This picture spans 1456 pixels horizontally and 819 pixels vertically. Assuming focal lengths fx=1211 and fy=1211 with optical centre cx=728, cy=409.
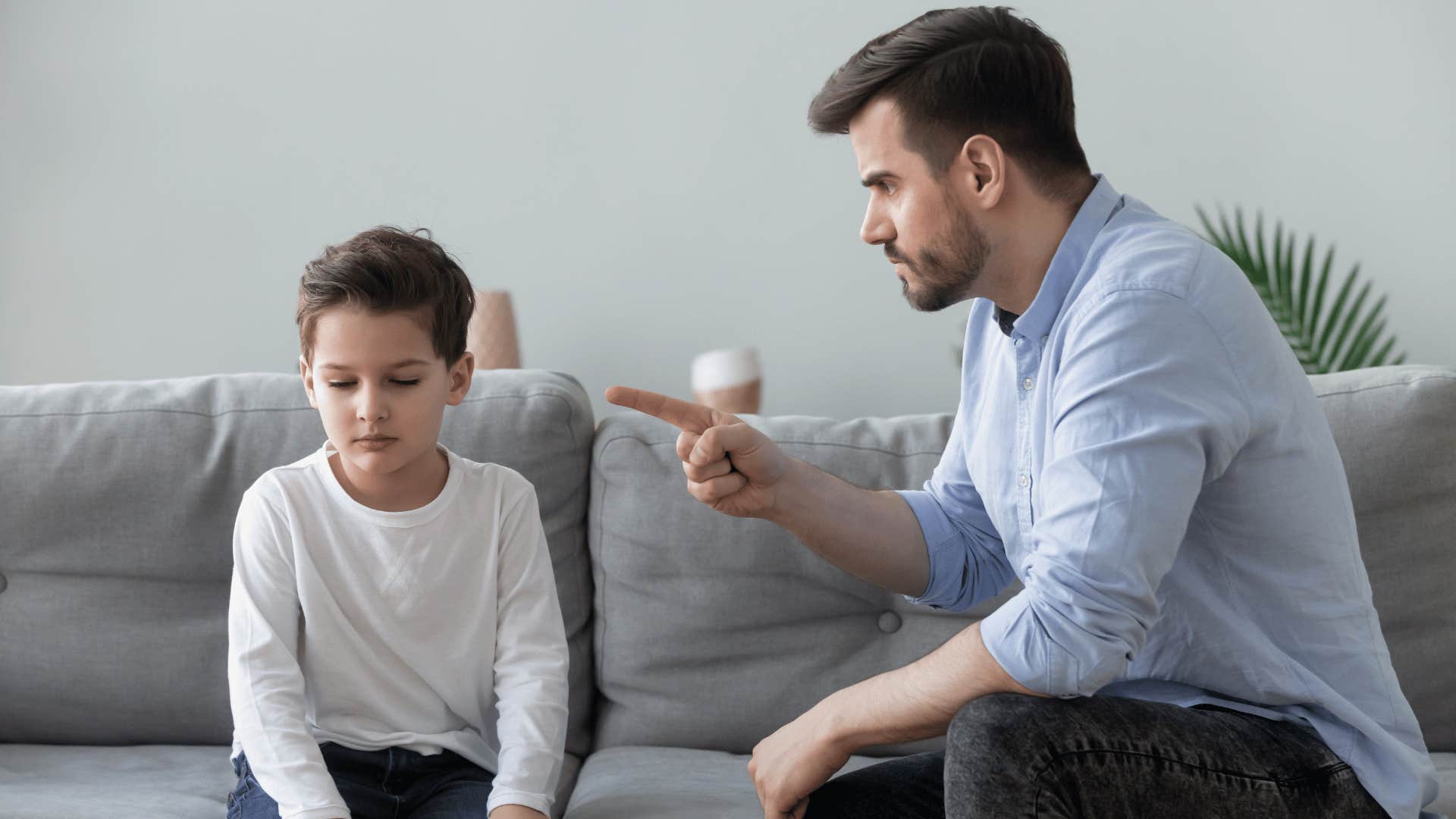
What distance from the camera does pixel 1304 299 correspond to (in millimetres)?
2281

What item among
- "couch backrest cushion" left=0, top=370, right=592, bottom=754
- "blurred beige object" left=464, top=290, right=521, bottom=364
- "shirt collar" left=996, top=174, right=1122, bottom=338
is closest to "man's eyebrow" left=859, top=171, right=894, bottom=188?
"shirt collar" left=996, top=174, right=1122, bottom=338

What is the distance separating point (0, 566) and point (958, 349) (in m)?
1.71

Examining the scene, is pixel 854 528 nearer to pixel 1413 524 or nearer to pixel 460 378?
pixel 460 378

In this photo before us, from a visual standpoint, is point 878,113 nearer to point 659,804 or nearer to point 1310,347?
point 659,804

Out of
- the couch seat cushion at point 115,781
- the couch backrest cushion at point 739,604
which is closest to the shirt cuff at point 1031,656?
the couch backrest cushion at point 739,604

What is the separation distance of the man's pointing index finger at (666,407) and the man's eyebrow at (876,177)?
0.29 meters

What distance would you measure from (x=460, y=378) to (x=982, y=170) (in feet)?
2.20

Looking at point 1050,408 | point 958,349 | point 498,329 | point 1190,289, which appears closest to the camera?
point 1190,289

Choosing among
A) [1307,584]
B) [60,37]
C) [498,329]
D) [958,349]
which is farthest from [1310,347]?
[60,37]

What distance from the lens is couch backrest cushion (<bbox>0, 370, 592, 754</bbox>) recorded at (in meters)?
1.66

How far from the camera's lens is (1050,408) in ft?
3.81

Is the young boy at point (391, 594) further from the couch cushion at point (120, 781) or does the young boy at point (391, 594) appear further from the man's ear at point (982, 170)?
the man's ear at point (982, 170)

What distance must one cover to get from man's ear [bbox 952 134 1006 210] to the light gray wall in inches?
52.7

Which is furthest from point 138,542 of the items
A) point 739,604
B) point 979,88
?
point 979,88
